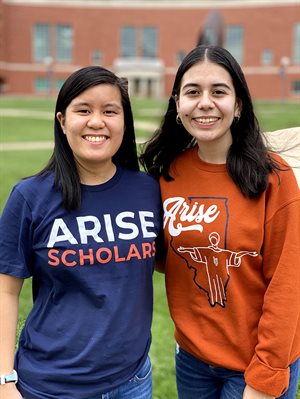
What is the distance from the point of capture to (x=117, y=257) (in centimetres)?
200

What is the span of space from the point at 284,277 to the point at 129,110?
91 cm

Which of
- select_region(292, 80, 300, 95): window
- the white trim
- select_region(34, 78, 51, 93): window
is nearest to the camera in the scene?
the white trim

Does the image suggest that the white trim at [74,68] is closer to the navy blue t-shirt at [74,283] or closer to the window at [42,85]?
the window at [42,85]

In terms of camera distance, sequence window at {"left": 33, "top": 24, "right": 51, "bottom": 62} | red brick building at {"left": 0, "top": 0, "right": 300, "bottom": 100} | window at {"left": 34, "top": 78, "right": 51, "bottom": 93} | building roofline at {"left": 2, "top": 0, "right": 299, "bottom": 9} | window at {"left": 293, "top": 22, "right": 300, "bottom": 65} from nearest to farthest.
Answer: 1. window at {"left": 293, "top": 22, "right": 300, "bottom": 65}
2. building roofline at {"left": 2, "top": 0, "right": 299, "bottom": 9}
3. red brick building at {"left": 0, "top": 0, "right": 300, "bottom": 100}
4. window at {"left": 33, "top": 24, "right": 51, "bottom": 62}
5. window at {"left": 34, "top": 78, "right": 51, "bottom": 93}

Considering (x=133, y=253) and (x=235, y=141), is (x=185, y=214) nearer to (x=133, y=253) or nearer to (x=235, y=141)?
(x=133, y=253)

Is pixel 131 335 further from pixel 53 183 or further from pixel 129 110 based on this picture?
pixel 129 110

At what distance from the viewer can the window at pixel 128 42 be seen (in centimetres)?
4909

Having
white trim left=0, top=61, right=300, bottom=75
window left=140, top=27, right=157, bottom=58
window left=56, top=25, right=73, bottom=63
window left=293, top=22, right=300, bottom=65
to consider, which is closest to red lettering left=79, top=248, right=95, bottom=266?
white trim left=0, top=61, right=300, bottom=75

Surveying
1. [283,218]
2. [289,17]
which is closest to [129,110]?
[283,218]

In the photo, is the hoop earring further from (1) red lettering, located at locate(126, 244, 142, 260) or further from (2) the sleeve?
(2) the sleeve

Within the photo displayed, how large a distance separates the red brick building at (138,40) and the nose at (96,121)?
46417 millimetres

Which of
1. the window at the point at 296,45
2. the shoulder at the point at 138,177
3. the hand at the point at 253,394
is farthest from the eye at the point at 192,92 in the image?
the window at the point at 296,45

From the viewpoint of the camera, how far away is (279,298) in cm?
198

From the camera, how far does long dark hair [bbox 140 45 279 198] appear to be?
6.79 feet
